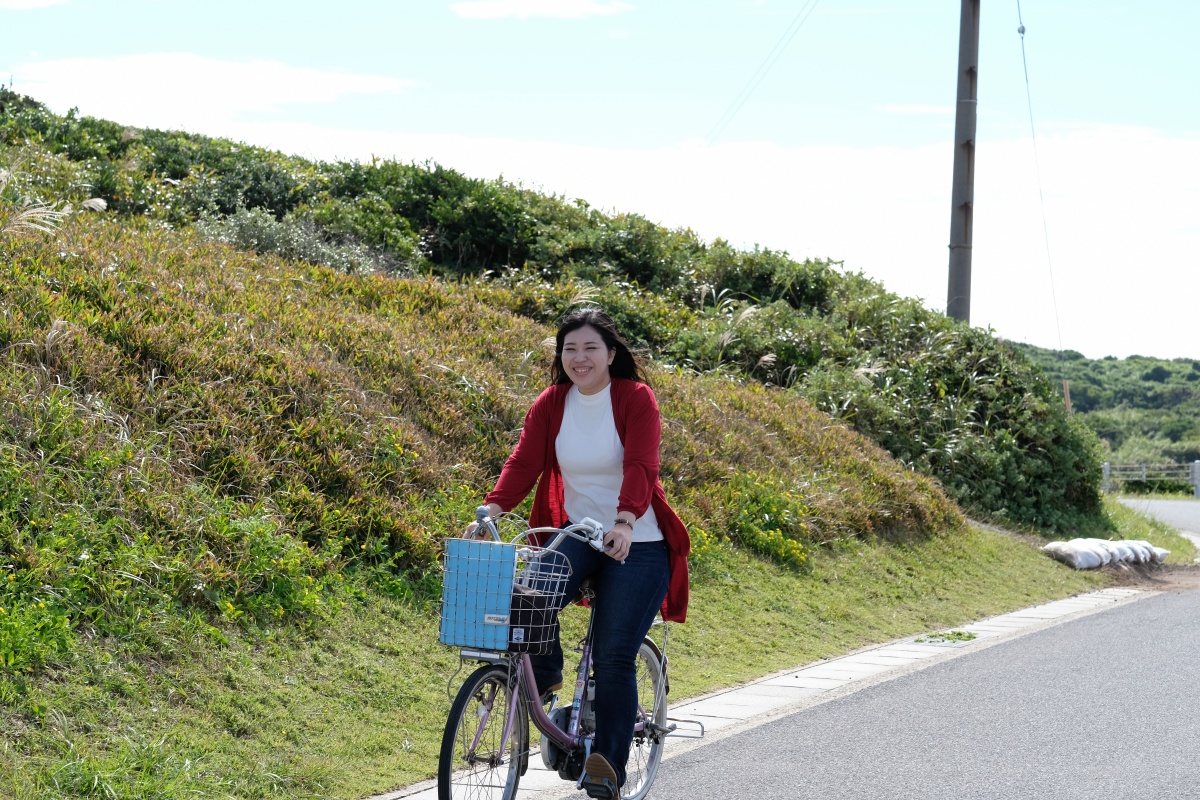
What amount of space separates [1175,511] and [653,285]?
667 inches

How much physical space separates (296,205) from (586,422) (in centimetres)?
1500

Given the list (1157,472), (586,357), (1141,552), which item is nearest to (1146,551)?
(1141,552)

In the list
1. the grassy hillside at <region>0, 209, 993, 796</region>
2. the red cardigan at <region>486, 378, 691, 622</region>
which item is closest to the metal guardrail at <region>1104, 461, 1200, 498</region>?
the grassy hillside at <region>0, 209, 993, 796</region>

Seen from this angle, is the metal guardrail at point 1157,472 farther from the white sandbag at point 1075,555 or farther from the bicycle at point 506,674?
the bicycle at point 506,674

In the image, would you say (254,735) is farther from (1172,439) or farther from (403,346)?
(1172,439)

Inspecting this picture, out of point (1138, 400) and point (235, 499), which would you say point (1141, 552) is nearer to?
point (235, 499)

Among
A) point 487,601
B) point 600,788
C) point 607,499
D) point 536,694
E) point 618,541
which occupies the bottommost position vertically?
point 600,788

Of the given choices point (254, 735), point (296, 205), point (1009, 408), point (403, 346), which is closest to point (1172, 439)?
point (1009, 408)

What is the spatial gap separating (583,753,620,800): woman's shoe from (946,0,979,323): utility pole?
61.2 ft

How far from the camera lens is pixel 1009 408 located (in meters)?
20.0

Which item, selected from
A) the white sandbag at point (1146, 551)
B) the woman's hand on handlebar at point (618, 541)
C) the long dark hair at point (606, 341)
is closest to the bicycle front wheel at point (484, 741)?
the woman's hand on handlebar at point (618, 541)

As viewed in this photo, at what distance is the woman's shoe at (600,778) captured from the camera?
509cm

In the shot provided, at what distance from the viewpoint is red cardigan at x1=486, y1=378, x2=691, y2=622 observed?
16.8 ft

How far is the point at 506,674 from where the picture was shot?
500 centimetres
